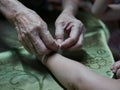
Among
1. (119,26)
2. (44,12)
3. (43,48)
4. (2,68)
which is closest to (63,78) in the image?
(43,48)

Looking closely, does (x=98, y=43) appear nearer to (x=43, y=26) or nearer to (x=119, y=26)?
(x=43, y=26)

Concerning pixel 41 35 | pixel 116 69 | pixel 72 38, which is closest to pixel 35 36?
pixel 41 35

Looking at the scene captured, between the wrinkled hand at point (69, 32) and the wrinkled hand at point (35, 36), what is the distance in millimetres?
56

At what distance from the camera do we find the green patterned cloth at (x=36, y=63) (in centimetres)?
80

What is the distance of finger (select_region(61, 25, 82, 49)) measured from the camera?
88 cm

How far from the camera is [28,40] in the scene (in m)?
0.83

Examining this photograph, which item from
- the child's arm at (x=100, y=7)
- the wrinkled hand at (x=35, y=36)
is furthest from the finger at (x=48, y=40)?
the child's arm at (x=100, y=7)

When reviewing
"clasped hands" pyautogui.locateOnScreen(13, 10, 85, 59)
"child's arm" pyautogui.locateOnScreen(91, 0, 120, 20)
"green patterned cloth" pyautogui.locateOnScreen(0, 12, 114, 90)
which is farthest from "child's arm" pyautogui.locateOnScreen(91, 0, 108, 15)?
"clasped hands" pyautogui.locateOnScreen(13, 10, 85, 59)

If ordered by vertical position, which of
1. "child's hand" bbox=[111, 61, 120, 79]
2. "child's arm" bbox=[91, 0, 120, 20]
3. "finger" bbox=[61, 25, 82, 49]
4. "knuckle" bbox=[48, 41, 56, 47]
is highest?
"knuckle" bbox=[48, 41, 56, 47]

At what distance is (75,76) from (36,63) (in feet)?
0.59

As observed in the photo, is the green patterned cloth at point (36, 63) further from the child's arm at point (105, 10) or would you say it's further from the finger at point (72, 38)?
the child's arm at point (105, 10)

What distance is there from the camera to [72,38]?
886 mm

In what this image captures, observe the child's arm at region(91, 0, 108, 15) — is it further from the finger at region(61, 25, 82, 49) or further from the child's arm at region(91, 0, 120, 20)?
the finger at region(61, 25, 82, 49)

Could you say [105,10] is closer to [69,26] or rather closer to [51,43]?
[69,26]
